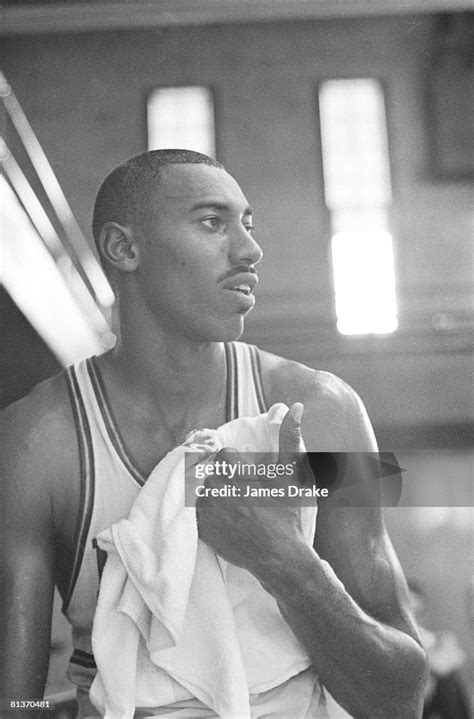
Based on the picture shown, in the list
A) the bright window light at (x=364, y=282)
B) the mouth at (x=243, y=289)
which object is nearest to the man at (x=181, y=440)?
the mouth at (x=243, y=289)

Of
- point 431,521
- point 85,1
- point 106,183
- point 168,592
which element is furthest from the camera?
point 85,1

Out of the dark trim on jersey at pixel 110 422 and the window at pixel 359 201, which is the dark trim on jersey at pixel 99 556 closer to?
the dark trim on jersey at pixel 110 422

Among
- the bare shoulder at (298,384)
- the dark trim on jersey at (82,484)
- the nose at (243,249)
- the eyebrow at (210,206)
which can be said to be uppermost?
the eyebrow at (210,206)

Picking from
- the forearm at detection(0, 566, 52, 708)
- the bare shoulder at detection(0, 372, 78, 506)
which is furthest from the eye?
the forearm at detection(0, 566, 52, 708)

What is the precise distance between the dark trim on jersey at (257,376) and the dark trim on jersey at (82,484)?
35 centimetres

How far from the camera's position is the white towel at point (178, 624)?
1.63m

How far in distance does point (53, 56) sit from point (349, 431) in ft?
3.40

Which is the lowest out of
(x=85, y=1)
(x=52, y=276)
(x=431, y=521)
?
(x=431, y=521)

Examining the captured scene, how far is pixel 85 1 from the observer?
6.53ft

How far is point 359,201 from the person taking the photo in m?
1.90

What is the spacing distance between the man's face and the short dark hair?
3 centimetres

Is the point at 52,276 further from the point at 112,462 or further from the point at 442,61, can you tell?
the point at 442,61

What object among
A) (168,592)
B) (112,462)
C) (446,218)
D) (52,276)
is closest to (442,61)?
(446,218)

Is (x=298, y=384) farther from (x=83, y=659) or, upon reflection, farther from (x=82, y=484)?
(x=83, y=659)
